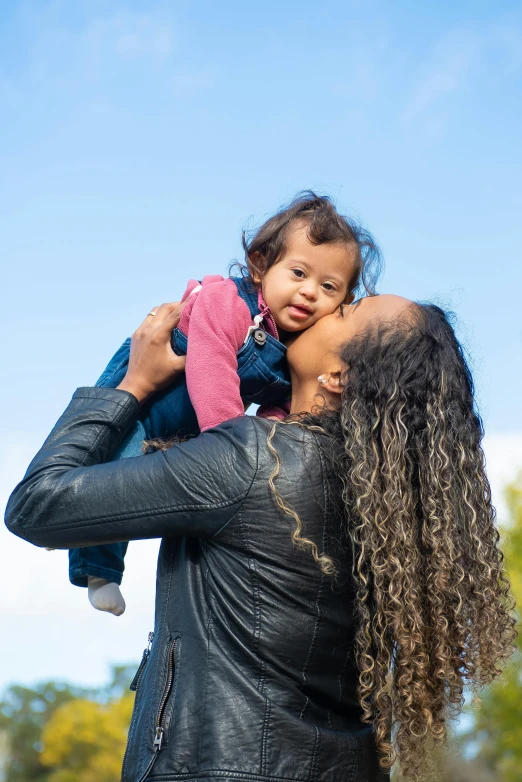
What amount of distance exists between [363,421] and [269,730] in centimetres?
92

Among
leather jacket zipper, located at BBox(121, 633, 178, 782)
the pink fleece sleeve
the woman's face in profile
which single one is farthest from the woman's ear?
leather jacket zipper, located at BBox(121, 633, 178, 782)

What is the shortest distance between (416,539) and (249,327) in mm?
1104

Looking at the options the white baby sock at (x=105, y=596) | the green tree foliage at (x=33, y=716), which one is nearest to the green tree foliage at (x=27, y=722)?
the green tree foliage at (x=33, y=716)

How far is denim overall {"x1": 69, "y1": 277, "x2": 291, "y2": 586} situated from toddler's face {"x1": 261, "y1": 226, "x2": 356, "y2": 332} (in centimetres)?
14

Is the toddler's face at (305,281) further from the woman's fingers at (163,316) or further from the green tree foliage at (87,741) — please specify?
the green tree foliage at (87,741)

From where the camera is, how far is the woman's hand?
342 cm

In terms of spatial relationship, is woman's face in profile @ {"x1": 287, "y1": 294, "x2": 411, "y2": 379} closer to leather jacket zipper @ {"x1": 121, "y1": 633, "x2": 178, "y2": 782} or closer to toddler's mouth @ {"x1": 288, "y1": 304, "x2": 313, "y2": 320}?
toddler's mouth @ {"x1": 288, "y1": 304, "x2": 313, "y2": 320}

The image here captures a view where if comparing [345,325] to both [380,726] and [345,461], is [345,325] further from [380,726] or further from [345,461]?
[380,726]

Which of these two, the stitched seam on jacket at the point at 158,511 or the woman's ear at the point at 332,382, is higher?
the woman's ear at the point at 332,382

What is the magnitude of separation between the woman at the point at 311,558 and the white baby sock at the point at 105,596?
758mm

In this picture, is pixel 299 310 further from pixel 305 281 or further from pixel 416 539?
pixel 416 539

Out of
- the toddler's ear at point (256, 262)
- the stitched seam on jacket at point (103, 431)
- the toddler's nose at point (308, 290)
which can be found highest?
the toddler's ear at point (256, 262)

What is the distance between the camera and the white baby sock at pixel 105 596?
3688 mm

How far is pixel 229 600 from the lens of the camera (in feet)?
8.98
